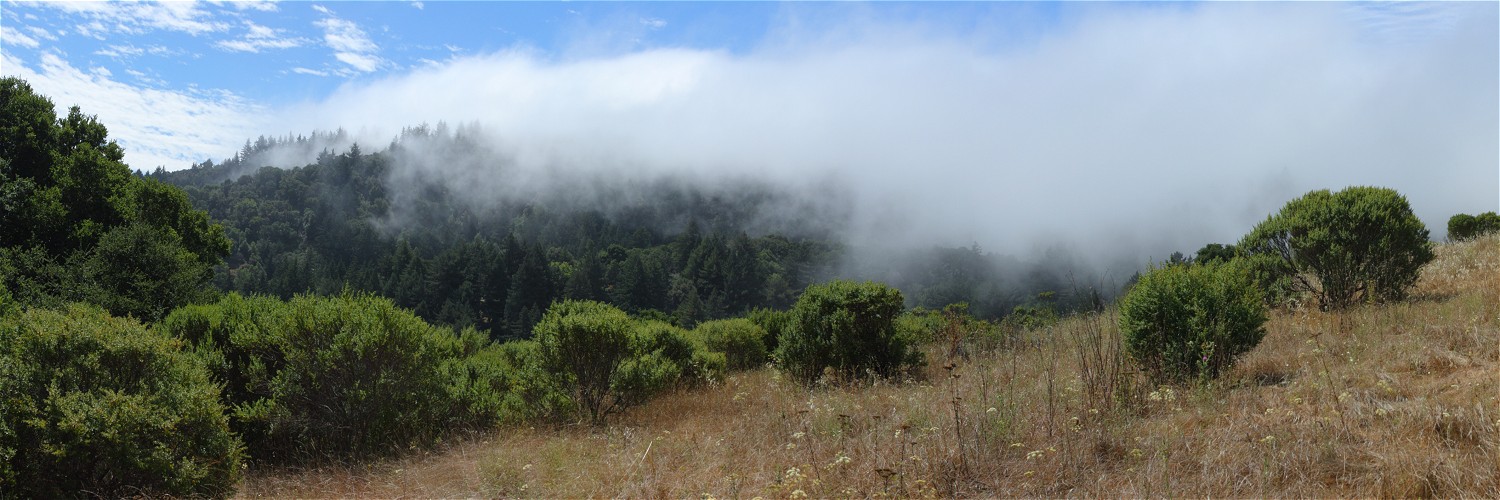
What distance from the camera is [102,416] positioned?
4.94 metres

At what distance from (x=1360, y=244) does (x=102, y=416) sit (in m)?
12.6

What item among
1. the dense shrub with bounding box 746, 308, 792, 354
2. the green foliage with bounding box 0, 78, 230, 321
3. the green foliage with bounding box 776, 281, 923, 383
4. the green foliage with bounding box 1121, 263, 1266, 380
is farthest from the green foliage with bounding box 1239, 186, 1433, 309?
the green foliage with bounding box 0, 78, 230, 321

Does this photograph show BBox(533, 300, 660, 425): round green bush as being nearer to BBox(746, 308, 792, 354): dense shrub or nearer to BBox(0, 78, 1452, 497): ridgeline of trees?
BBox(0, 78, 1452, 497): ridgeline of trees

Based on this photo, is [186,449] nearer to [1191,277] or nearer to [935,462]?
[935,462]

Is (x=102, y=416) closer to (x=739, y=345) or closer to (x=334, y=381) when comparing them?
(x=334, y=381)

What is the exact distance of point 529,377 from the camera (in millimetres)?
8312

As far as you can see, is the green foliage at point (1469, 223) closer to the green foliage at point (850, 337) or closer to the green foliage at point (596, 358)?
the green foliage at point (850, 337)

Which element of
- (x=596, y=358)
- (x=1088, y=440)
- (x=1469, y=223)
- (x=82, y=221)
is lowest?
(x=596, y=358)

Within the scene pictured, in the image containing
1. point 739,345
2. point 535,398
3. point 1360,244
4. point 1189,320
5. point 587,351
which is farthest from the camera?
point 739,345

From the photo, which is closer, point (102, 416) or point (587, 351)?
point (102, 416)

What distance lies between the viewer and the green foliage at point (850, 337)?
9.61 m

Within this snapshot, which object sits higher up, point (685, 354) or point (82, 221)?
point (82, 221)

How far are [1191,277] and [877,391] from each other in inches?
123

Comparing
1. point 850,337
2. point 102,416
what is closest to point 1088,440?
point 850,337
